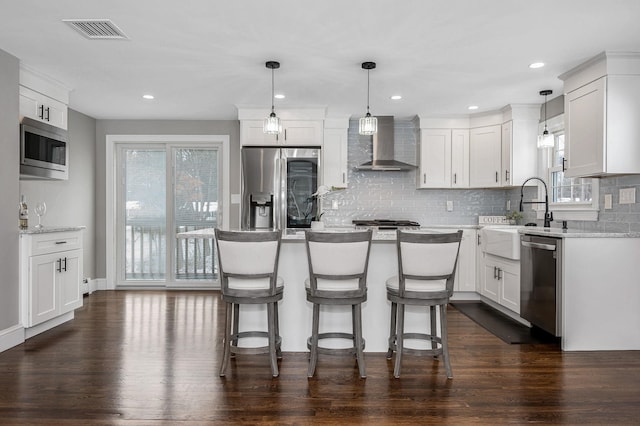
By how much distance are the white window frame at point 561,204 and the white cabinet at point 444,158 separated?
944 millimetres

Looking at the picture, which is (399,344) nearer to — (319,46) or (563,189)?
(319,46)

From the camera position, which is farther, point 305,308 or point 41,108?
point 41,108

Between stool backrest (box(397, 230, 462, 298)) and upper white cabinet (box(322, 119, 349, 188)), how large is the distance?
2.82 metres

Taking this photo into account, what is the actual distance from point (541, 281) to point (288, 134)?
3.25 meters

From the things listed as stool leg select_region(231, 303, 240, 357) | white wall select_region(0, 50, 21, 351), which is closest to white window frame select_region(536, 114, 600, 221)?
stool leg select_region(231, 303, 240, 357)

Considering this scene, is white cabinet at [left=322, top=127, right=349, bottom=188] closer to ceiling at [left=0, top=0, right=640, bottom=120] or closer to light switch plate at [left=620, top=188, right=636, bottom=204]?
ceiling at [left=0, top=0, right=640, bottom=120]

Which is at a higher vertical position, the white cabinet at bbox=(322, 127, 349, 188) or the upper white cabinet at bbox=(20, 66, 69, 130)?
the upper white cabinet at bbox=(20, 66, 69, 130)

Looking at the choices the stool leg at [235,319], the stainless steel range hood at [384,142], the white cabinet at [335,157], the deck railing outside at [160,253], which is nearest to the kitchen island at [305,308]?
the stool leg at [235,319]

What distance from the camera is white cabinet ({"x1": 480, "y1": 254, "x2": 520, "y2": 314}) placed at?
4.25 m

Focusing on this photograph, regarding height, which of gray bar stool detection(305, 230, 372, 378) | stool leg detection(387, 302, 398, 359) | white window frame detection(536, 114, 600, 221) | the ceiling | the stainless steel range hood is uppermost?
the ceiling

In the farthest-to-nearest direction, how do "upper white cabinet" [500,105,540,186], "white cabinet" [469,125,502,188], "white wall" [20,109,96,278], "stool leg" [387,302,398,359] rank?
"white cabinet" [469,125,502,188] → "upper white cabinet" [500,105,540,186] → "white wall" [20,109,96,278] → "stool leg" [387,302,398,359]

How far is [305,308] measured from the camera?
3.29 m

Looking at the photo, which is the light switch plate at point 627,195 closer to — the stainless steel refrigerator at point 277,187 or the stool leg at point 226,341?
the stainless steel refrigerator at point 277,187

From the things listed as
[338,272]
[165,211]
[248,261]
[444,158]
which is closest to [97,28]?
[248,261]
